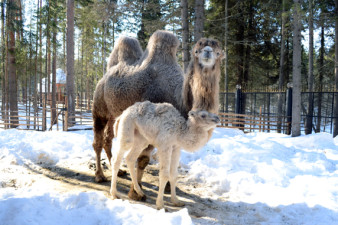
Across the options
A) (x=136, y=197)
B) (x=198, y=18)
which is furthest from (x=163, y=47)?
(x=198, y=18)

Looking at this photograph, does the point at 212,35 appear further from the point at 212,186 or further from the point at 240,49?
the point at 212,186

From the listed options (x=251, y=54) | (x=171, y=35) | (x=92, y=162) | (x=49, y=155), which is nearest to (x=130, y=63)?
(x=171, y=35)

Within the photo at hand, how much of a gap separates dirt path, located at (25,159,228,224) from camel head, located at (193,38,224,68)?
7.28 feet

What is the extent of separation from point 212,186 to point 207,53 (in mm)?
2911

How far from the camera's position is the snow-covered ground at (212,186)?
10.1 feet

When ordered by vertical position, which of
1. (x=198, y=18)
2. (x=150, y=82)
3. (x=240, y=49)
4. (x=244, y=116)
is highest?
(x=240, y=49)

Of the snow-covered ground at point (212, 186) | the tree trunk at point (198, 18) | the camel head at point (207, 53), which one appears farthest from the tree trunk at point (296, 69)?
the camel head at point (207, 53)

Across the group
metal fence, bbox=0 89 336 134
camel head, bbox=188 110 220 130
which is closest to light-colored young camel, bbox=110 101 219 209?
camel head, bbox=188 110 220 130

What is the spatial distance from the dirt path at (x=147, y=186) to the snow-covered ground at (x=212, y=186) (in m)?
0.06

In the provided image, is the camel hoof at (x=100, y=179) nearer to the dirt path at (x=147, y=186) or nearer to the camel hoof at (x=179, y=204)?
the dirt path at (x=147, y=186)

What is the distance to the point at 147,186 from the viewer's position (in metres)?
5.30

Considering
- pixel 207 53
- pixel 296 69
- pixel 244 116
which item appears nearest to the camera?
pixel 207 53

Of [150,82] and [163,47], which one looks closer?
[150,82]

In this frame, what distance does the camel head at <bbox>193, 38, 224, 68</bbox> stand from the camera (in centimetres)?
352
